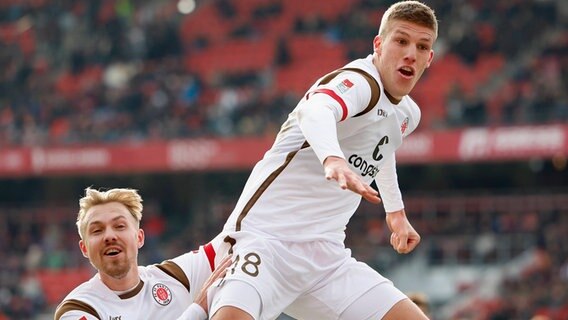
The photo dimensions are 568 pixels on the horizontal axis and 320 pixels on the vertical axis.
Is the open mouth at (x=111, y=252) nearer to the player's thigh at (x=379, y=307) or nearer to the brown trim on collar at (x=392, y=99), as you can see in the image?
the player's thigh at (x=379, y=307)

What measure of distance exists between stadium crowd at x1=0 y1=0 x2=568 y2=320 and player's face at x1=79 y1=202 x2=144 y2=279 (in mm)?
13281

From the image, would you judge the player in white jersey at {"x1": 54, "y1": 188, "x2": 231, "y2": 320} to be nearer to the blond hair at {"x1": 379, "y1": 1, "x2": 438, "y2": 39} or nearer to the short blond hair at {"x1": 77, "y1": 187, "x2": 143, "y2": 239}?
the short blond hair at {"x1": 77, "y1": 187, "x2": 143, "y2": 239}

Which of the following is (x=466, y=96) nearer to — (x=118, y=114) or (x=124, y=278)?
(x=118, y=114)

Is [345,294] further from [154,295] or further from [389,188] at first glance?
[154,295]

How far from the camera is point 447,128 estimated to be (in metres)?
22.9

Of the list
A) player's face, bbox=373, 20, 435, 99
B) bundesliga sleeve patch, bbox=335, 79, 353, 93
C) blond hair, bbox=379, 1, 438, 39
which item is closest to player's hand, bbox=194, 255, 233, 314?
bundesliga sleeve patch, bbox=335, 79, 353, 93

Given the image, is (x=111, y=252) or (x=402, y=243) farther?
(x=402, y=243)

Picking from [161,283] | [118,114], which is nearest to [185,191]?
[118,114]

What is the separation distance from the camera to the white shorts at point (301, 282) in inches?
242

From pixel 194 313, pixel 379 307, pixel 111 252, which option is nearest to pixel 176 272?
pixel 111 252

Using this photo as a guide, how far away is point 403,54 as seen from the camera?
6.21m

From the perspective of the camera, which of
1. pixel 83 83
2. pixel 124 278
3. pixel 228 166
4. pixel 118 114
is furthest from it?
pixel 83 83

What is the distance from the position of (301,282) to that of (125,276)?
919mm

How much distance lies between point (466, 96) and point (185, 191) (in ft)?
24.9
